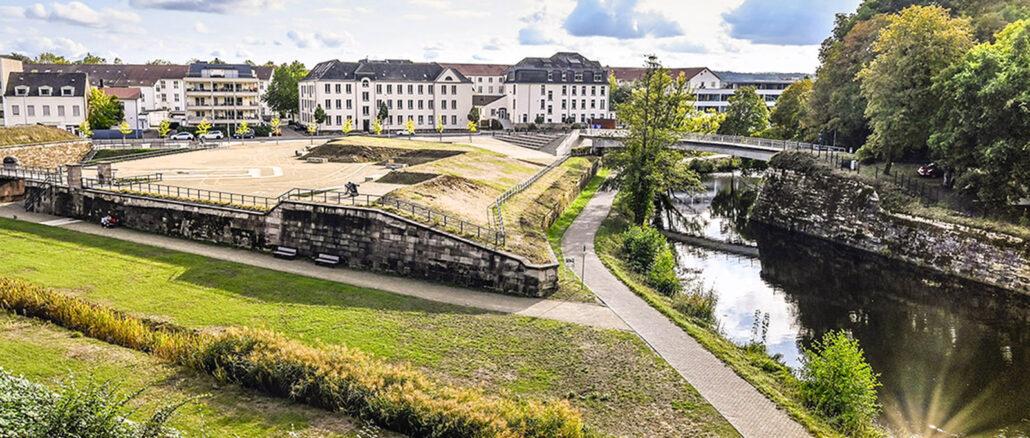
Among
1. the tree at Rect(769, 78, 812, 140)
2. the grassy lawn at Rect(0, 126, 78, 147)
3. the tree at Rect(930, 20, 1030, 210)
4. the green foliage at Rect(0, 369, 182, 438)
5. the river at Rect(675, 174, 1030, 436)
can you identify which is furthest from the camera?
the tree at Rect(769, 78, 812, 140)

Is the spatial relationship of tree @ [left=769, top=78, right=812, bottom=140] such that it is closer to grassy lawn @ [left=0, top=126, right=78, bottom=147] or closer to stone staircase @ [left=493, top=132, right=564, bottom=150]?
stone staircase @ [left=493, top=132, right=564, bottom=150]

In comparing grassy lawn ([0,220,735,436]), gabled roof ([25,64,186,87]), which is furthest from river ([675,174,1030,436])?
gabled roof ([25,64,186,87])

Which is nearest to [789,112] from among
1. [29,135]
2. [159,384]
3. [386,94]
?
[386,94]

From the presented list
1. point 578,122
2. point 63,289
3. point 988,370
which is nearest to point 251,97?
point 578,122

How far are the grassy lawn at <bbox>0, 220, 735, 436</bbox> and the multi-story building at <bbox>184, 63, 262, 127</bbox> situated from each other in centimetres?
6305

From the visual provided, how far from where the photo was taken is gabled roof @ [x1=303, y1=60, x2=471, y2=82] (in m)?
91.6

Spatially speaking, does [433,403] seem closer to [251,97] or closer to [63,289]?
[63,289]

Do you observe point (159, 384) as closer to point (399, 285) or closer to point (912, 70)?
point (399, 285)

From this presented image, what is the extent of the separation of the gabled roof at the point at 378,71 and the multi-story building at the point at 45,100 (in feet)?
82.3

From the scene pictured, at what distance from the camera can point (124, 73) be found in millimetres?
105438

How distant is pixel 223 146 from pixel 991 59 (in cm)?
5773

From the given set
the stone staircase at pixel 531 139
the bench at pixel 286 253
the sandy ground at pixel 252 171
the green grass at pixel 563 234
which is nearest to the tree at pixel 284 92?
the stone staircase at pixel 531 139

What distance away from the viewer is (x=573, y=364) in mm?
22047

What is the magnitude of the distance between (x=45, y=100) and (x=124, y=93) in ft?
49.3
